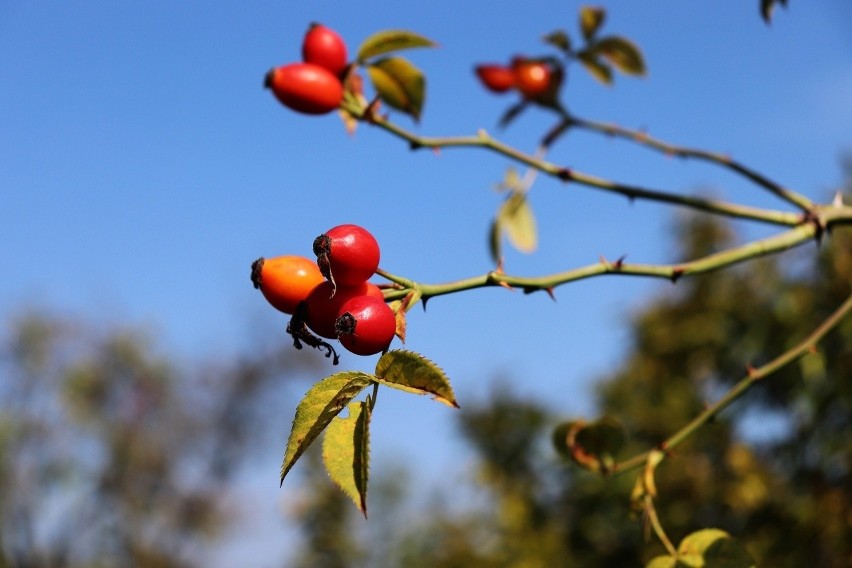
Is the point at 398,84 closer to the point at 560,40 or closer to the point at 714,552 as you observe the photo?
the point at 560,40

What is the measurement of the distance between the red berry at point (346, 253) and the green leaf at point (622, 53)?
42.2 inches

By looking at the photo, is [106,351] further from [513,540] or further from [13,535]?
[513,540]

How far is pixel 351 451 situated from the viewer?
0.72 meters

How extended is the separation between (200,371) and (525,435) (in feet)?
39.3

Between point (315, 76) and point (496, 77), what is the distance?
61 cm

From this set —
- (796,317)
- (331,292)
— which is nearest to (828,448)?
(796,317)

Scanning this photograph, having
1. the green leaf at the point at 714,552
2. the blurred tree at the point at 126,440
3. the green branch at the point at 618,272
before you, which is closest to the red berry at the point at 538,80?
the green branch at the point at 618,272

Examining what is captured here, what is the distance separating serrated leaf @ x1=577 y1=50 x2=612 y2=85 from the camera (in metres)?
1.68

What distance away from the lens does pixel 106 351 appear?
21031mm

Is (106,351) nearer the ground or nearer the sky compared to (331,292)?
nearer the sky

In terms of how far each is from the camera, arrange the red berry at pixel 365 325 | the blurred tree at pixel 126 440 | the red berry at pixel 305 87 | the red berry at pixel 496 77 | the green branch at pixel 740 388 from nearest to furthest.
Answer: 1. the red berry at pixel 365 325
2. the green branch at pixel 740 388
3. the red berry at pixel 305 87
4. the red berry at pixel 496 77
5. the blurred tree at pixel 126 440

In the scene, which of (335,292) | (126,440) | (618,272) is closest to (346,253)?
(335,292)

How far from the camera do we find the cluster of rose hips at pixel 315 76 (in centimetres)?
126

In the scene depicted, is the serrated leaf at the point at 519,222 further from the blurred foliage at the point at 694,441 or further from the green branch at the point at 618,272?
the blurred foliage at the point at 694,441
